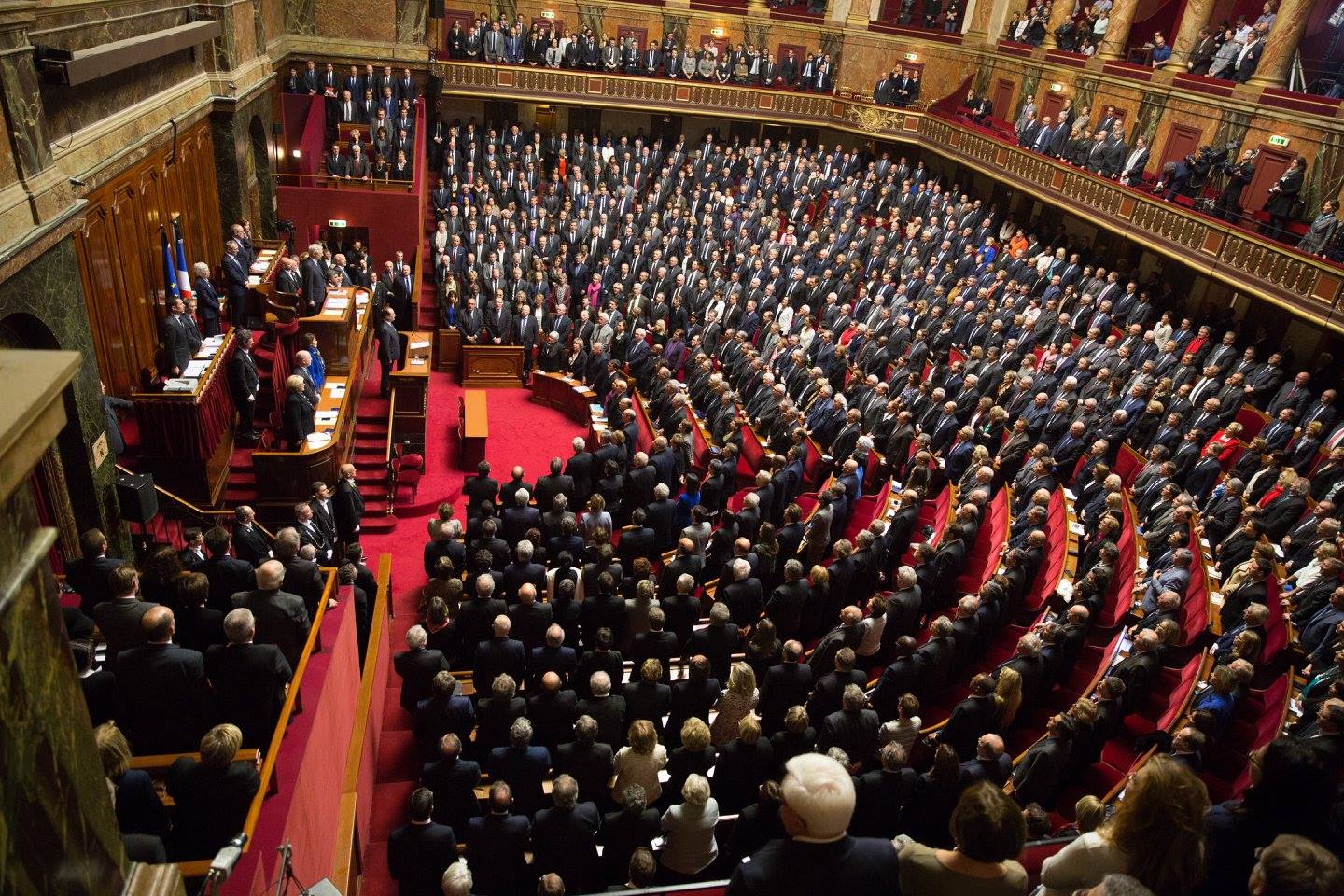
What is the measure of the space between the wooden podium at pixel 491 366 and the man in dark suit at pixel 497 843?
33.9 ft

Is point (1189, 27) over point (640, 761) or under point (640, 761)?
over

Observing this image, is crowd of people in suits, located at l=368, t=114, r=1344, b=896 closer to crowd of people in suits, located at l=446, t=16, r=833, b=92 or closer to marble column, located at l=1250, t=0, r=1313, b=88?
marble column, located at l=1250, t=0, r=1313, b=88

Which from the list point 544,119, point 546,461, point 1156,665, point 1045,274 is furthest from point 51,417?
point 544,119

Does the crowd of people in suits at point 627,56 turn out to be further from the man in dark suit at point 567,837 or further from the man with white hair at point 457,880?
the man with white hair at point 457,880

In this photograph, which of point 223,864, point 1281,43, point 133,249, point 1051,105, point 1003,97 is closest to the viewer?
point 223,864

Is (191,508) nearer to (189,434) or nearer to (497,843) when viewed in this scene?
(189,434)

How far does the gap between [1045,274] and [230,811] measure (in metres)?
15.0

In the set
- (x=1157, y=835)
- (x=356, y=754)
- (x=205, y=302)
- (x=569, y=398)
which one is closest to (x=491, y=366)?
(x=569, y=398)

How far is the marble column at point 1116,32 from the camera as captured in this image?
18969 millimetres

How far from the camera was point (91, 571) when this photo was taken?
519 cm

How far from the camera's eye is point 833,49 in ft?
82.2

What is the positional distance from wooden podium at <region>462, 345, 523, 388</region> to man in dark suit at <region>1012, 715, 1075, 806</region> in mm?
10591

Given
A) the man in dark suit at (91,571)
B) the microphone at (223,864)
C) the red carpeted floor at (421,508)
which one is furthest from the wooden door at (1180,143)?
the microphone at (223,864)

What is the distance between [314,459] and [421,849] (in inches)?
211
